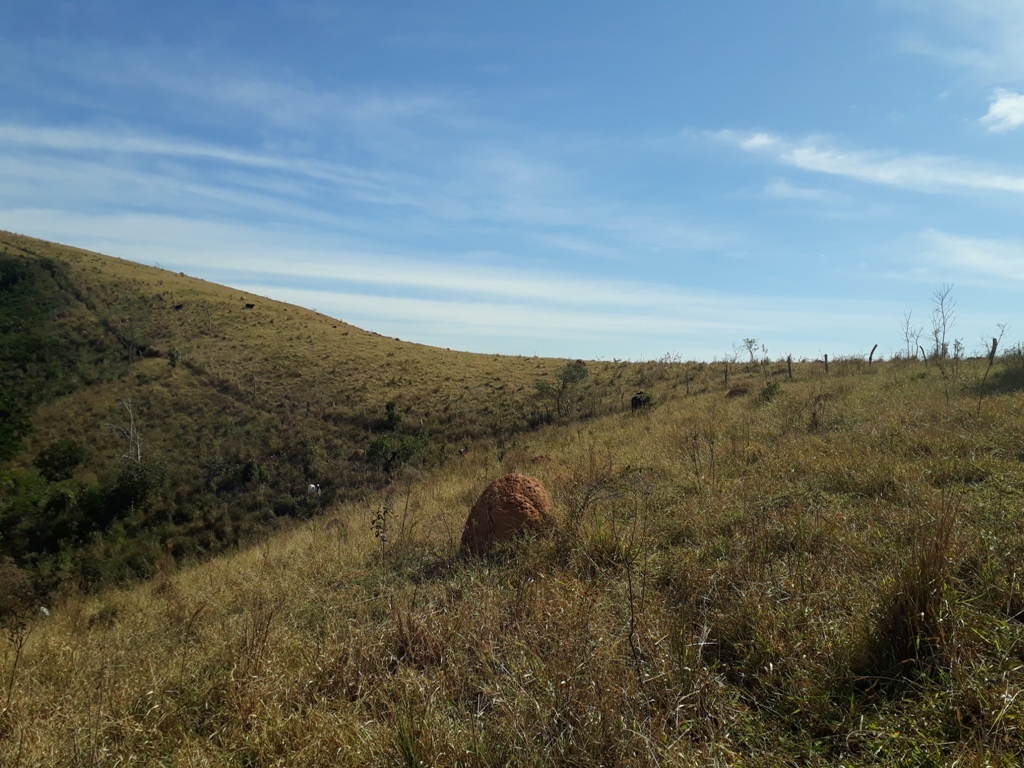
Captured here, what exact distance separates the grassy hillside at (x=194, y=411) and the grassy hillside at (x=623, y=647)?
13.5 meters

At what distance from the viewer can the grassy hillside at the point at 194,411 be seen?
24312 millimetres

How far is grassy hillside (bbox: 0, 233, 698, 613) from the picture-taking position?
24312 millimetres

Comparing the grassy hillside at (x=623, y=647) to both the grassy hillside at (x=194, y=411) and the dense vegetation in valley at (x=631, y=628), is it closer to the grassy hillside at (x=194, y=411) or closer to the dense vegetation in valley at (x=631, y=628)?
the dense vegetation in valley at (x=631, y=628)

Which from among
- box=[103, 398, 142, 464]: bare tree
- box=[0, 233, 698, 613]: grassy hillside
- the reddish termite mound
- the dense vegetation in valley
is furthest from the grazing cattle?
box=[103, 398, 142, 464]: bare tree

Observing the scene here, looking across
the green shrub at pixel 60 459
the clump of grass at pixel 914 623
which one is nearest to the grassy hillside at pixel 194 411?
the green shrub at pixel 60 459

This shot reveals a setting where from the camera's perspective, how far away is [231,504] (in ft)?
87.0

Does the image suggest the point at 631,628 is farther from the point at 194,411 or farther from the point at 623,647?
the point at 194,411

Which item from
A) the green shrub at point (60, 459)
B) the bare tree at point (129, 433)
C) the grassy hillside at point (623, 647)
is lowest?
the green shrub at point (60, 459)

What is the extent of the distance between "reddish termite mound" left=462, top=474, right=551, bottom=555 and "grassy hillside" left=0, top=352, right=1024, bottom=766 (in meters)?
0.38

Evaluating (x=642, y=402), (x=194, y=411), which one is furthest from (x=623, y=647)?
(x=194, y=411)

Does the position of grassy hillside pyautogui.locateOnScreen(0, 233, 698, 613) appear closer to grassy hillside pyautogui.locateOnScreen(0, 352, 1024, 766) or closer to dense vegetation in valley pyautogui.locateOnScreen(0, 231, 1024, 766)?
dense vegetation in valley pyautogui.locateOnScreen(0, 231, 1024, 766)

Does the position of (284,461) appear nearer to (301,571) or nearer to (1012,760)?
(301,571)

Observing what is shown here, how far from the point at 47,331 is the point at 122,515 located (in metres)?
27.8

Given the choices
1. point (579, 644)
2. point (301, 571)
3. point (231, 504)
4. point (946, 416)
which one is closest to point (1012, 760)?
point (579, 644)
